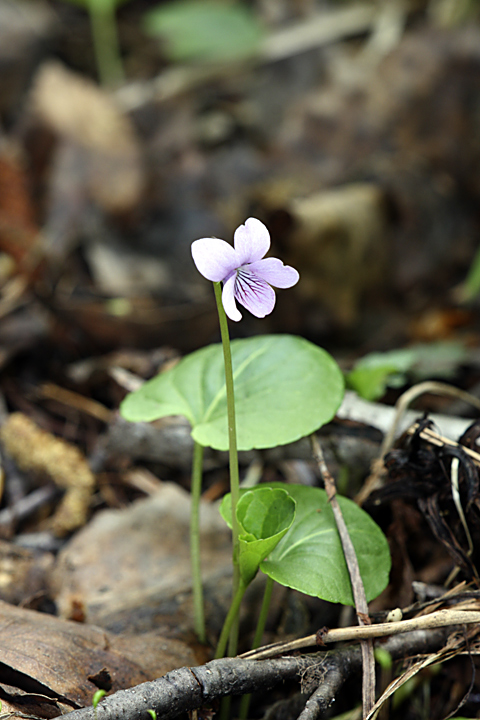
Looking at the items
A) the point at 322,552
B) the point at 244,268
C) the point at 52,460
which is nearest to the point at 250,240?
the point at 244,268

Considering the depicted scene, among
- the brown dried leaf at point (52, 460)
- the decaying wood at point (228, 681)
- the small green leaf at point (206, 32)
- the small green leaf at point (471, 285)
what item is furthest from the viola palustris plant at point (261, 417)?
the small green leaf at point (206, 32)

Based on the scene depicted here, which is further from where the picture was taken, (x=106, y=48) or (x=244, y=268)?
(x=106, y=48)

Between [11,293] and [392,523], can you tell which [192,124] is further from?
[392,523]

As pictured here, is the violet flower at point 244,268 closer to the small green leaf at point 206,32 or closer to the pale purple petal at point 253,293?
the pale purple petal at point 253,293

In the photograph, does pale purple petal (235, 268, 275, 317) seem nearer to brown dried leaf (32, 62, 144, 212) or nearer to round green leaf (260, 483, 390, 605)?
round green leaf (260, 483, 390, 605)

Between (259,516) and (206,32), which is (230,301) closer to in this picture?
(259,516)

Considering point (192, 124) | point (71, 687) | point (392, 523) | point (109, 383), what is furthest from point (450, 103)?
point (71, 687)

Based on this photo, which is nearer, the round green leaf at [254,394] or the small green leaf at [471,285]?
the round green leaf at [254,394]

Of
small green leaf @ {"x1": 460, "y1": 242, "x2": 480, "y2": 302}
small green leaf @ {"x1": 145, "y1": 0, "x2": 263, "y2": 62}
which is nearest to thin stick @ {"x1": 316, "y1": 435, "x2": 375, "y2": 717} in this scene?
small green leaf @ {"x1": 460, "y1": 242, "x2": 480, "y2": 302}
